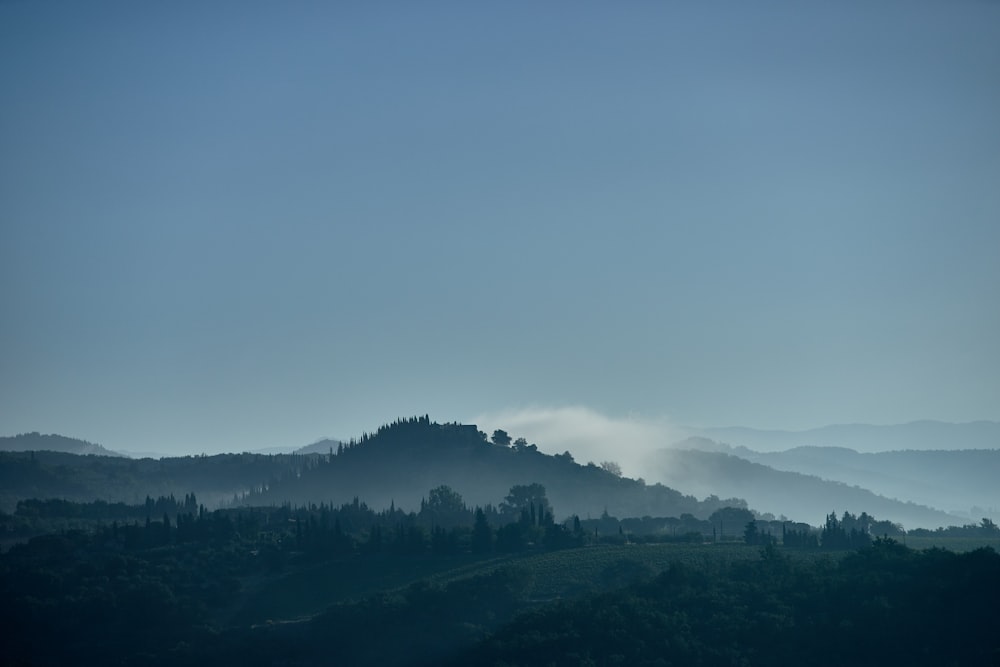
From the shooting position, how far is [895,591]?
538 feet

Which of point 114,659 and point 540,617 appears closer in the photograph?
point 540,617

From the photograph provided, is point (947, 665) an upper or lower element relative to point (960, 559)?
lower

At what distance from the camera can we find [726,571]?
7411 inches

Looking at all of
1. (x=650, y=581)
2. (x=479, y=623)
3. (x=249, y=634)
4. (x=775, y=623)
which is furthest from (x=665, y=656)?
(x=249, y=634)

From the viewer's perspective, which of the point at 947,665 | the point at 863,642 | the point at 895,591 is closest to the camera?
the point at 947,665

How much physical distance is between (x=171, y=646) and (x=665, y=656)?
85501mm

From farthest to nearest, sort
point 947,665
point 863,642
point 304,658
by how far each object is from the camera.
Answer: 1. point 304,658
2. point 863,642
3. point 947,665

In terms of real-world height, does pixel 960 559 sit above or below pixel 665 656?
above

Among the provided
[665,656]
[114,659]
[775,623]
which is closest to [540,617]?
[665,656]

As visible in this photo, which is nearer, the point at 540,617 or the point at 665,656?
the point at 665,656

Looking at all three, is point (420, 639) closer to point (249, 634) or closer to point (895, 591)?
point (249, 634)

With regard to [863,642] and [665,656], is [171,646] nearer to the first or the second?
[665,656]

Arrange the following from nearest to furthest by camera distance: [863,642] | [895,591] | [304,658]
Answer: [863,642] < [895,591] < [304,658]

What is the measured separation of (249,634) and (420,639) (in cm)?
2951
